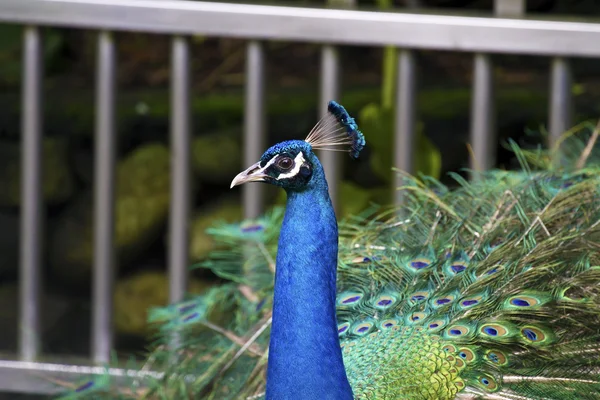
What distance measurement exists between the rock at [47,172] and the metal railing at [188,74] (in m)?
1.20

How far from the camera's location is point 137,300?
13.1ft

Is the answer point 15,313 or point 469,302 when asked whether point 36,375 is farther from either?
point 469,302

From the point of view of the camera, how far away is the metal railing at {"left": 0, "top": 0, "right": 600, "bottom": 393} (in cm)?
257

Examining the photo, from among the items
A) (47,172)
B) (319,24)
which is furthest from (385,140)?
(47,172)

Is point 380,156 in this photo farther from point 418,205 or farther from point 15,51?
point 15,51

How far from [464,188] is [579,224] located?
0.29m

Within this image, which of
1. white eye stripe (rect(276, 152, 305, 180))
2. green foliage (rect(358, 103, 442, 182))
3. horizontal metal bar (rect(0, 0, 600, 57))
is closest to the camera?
white eye stripe (rect(276, 152, 305, 180))

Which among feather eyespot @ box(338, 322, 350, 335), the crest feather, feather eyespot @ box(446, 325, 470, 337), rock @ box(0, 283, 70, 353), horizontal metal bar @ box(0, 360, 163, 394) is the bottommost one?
rock @ box(0, 283, 70, 353)

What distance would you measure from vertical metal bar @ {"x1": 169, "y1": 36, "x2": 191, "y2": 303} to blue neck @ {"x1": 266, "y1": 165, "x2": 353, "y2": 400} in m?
1.11

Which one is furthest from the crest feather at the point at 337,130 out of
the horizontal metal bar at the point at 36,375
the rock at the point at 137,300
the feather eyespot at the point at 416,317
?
the rock at the point at 137,300

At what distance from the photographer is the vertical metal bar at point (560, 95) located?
257 centimetres

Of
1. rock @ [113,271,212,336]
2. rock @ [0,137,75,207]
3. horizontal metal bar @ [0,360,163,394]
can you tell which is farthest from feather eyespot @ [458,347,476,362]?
rock @ [0,137,75,207]

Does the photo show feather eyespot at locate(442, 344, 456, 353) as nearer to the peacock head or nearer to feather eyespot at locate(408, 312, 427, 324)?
feather eyespot at locate(408, 312, 427, 324)

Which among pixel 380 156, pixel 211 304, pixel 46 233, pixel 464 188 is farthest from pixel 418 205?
pixel 46 233
